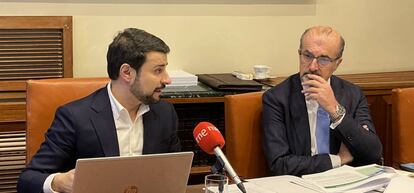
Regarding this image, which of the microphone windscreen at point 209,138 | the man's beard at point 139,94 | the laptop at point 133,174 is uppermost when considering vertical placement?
the man's beard at point 139,94

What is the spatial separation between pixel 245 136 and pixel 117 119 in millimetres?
536

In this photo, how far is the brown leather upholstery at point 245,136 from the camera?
2.38m

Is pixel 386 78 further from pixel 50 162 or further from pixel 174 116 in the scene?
pixel 50 162

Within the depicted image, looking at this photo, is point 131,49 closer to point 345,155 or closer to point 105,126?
point 105,126

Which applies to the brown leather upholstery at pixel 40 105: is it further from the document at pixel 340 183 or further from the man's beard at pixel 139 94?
the document at pixel 340 183

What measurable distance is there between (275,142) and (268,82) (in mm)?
980

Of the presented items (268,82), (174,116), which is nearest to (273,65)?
(268,82)

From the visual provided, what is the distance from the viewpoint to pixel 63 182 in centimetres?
187

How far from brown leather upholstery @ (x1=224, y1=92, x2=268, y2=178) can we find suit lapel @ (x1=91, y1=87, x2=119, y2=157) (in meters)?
0.50

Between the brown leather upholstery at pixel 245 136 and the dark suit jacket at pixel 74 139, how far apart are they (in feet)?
1.28

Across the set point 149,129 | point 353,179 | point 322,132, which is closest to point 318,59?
point 322,132

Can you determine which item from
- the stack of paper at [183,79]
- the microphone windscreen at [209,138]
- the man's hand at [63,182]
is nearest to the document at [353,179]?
the microphone windscreen at [209,138]

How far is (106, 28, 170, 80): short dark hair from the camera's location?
2.11 metres

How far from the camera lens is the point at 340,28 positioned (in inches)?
147
